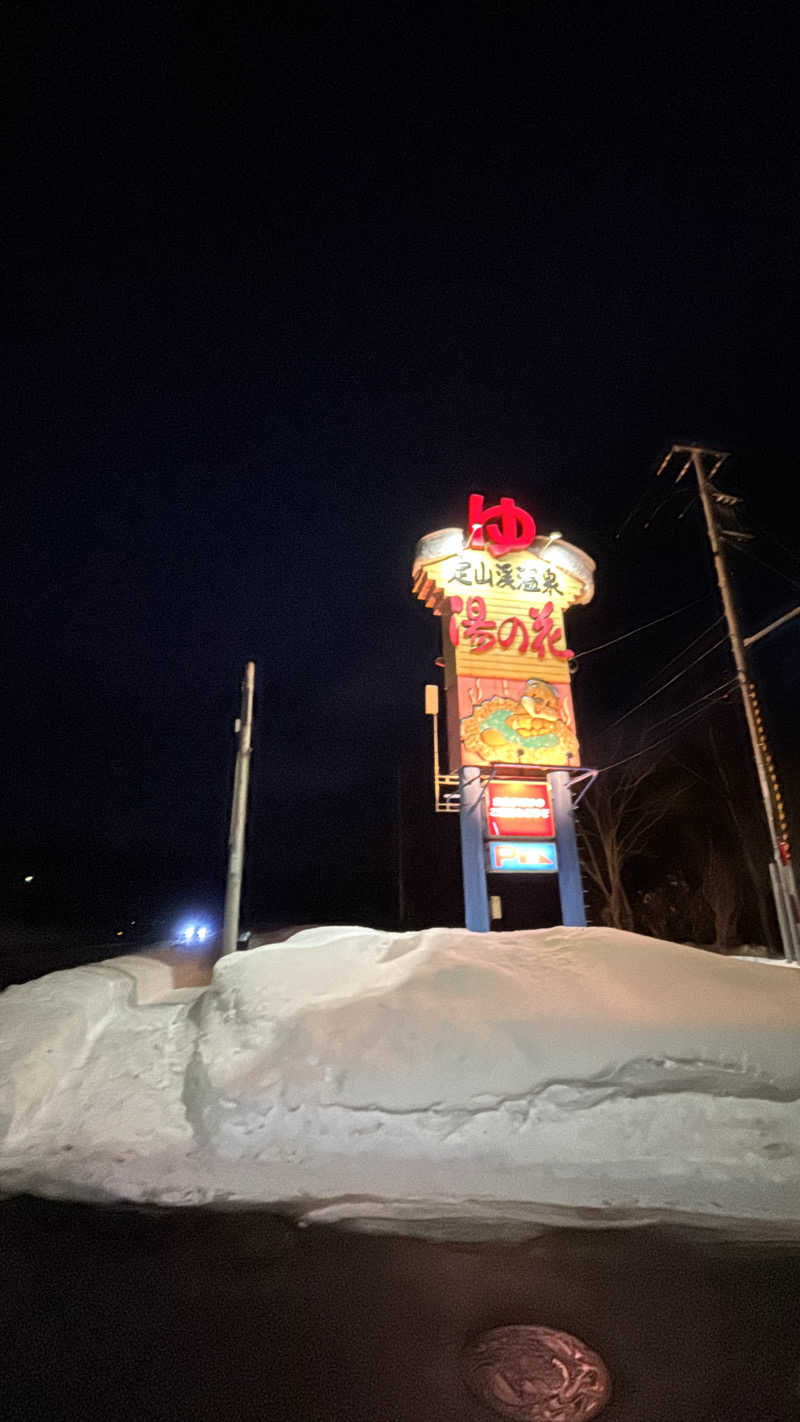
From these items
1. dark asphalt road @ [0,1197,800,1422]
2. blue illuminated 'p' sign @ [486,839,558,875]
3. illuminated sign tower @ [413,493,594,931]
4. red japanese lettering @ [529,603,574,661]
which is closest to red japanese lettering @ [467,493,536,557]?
illuminated sign tower @ [413,493,594,931]

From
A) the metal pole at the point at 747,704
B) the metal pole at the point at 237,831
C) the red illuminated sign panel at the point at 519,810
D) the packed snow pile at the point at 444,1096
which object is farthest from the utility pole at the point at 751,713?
the metal pole at the point at 237,831

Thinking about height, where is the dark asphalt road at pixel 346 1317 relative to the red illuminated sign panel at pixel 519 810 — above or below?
below

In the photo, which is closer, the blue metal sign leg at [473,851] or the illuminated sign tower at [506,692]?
Answer: the blue metal sign leg at [473,851]

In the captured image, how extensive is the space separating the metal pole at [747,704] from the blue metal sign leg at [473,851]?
7619 mm

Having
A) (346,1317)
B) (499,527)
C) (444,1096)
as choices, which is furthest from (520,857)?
(346,1317)

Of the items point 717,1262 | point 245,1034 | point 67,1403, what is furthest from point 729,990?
point 67,1403

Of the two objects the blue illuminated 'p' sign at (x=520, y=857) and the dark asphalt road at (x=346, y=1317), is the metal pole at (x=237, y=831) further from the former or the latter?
the dark asphalt road at (x=346, y=1317)

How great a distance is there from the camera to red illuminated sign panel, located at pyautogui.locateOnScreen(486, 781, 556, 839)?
61.6 ft

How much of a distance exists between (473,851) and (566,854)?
9.99 feet

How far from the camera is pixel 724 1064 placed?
6.32 meters

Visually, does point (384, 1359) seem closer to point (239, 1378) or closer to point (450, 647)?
point (239, 1378)

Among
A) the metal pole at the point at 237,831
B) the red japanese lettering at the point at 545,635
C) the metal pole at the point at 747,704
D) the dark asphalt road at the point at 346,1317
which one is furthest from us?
the red japanese lettering at the point at 545,635

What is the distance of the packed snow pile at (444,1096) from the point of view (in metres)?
5.20

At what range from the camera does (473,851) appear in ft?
60.1
